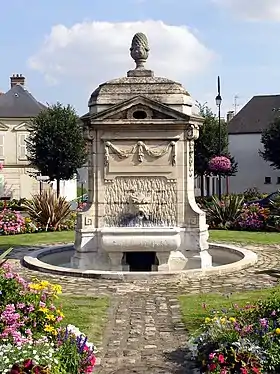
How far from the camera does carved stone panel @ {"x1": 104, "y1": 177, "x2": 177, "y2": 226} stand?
12562 millimetres

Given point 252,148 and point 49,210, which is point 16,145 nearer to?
point 252,148

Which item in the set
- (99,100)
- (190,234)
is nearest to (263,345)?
(190,234)

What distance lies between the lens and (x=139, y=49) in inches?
517

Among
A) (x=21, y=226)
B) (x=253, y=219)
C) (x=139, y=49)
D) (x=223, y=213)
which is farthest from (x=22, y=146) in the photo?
(x=139, y=49)

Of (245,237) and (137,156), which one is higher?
(137,156)

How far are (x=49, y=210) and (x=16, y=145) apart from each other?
1019 inches

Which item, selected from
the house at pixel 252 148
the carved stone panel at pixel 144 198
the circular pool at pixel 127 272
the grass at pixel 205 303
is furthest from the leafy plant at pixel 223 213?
the house at pixel 252 148

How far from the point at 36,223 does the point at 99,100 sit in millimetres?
9134

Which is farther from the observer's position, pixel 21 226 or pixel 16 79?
pixel 16 79

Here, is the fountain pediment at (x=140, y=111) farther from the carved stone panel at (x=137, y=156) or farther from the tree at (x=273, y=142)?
the tree at (x=273, y=142)

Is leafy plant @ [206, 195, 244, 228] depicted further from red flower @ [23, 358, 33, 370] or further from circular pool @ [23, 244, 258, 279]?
red flower @ [23, 358, 33, 370]

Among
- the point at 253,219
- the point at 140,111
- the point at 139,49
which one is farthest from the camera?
the point at 253,219

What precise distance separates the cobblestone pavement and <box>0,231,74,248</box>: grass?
408cm

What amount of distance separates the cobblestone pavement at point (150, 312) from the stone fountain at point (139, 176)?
1.17 metres
